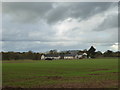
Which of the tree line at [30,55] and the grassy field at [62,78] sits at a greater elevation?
the tree line at [30,55]

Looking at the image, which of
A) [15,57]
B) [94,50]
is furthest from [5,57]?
[94,50]

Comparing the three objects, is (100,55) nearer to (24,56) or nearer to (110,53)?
(110,53)

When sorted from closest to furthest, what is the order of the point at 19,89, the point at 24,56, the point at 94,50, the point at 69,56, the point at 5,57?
the point at 19,89, the point at 5,57, the point at 24,56, the point at 94,50, the point at 69,56

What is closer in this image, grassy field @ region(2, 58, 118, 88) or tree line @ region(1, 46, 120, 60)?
grassy field @ region(2, 58, 118, 88)

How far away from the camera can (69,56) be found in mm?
186250

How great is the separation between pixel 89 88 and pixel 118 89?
219cm

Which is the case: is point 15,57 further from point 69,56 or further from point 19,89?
point 19,89

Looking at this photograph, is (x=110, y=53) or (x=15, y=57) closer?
(x=15, y=57)

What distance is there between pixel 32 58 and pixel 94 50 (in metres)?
51.8

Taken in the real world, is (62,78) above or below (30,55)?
below

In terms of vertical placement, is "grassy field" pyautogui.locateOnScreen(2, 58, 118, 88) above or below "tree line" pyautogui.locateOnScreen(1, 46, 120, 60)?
below

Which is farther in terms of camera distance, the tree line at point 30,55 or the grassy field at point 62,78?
the tree line at point 30,55

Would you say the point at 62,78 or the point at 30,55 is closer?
the point at 62,78

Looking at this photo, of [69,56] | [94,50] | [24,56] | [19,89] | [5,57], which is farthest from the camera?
[69,56]
